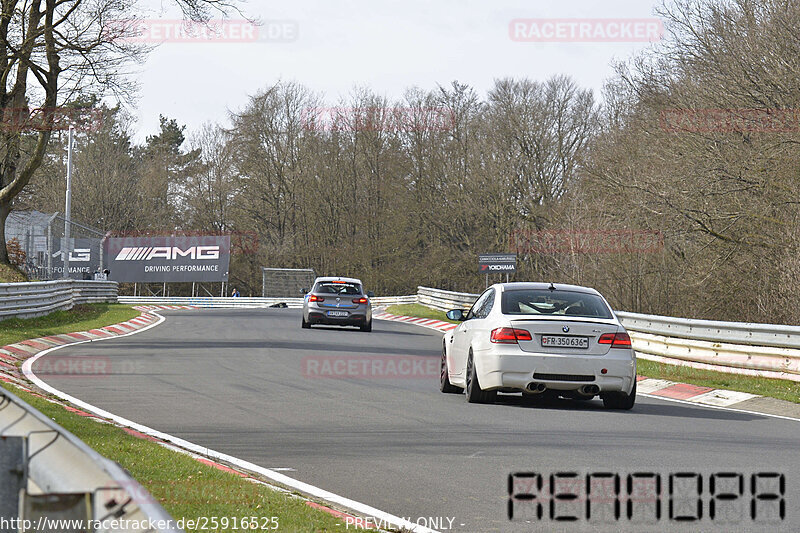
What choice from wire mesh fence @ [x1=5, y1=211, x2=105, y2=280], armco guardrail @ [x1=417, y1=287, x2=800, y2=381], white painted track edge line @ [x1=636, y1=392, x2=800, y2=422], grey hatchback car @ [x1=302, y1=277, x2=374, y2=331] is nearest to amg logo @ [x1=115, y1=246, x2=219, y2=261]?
wire mesh fence @ [x1=5, y1=211, x2=105, y2=280]

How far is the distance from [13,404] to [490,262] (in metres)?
36.8

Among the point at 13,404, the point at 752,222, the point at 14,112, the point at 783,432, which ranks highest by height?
the point at 14,112

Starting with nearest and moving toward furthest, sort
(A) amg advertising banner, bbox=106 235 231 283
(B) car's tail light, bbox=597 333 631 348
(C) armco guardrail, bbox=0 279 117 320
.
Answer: (B) car's tail light, bbox=597 333 631 348 → (C) armco guardrail, bbox=0 279 117 320 → (A) amg advertising banner, bbox=106 235 231 283

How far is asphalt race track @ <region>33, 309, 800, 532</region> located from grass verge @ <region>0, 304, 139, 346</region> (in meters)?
4.25

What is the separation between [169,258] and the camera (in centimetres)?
6156

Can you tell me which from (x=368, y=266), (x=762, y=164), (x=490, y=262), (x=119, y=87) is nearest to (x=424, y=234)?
(x=368, y=266)

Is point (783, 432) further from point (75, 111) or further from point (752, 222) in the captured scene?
point (75, 111)

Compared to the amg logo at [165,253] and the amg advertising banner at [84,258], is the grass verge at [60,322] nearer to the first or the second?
the amg advertising banner at [84,258]

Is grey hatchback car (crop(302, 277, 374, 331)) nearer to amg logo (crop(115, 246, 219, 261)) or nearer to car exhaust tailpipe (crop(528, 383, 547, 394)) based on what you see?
car exhaust tailpipe (crop(528, 383, 547, 394))

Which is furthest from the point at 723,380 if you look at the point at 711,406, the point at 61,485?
the point at 61,485

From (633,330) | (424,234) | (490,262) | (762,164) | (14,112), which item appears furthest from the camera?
(424,234)

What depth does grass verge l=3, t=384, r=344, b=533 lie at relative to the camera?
5.59 m

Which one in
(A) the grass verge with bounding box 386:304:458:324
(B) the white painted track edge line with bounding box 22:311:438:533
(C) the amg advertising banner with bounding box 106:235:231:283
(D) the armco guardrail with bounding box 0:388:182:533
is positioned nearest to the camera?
(D) the armco guardrail with bounding box 0:388:182:533

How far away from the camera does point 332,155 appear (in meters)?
68.6
